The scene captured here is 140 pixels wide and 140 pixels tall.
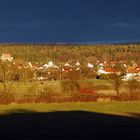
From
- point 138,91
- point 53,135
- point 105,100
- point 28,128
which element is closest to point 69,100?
point 105,100

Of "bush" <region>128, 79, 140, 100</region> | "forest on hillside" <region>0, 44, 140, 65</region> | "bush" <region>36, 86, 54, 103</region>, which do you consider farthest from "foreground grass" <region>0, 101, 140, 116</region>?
"forest on hillside" <region>0, 44, 140, 65</region>

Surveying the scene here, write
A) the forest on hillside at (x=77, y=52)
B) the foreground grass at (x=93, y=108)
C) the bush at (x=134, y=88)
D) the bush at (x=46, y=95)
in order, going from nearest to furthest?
the foreground grass at (x=93, y=108) → the bush at (x=46, y=95) → the bush at (x=134, y=88) → the forest on hillside at (x=77, y=52)

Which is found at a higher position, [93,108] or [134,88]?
[134,88]

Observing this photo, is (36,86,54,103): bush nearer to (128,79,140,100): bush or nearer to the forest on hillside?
(128,79,140,100): bush

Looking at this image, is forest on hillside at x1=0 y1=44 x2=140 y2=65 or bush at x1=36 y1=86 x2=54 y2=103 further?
forest on hillside at x1=0 y1=44 x2=140 y2=65

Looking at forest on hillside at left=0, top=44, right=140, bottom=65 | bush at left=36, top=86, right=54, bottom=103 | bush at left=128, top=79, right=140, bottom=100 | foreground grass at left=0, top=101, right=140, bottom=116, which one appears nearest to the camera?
foreground grass at left=0, top=101, right=140, bottom=116

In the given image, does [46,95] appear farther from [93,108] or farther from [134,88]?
[93,108]

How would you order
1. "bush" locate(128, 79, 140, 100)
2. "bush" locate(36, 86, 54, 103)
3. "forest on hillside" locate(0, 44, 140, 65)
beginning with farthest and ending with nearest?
1. "forest on hillside" locate(0, 44, 140, 65)
2. "bush" locate(128, 79, 140, 100)
3. "bush" locate(36, 86, 54, 103)

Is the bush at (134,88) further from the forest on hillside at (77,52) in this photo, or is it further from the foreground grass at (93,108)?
the forest on hillside at (77,52)

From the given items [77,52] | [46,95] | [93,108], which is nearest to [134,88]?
[46,95]

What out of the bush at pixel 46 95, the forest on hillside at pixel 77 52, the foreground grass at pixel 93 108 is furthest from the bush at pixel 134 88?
the forest on hillside at pixel 77 52

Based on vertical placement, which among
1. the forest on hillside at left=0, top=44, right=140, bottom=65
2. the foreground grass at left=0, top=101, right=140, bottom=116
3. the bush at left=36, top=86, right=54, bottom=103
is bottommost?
the foreground grass at left=0, top=101, right=140, bottom=116

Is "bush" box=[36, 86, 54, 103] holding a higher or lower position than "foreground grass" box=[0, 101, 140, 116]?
higher

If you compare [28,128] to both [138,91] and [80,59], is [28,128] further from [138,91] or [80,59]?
[80,59]
